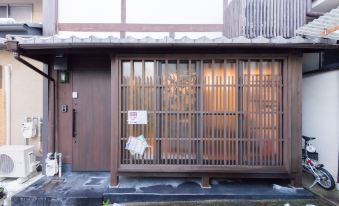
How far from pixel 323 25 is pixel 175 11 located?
→ 130 inches

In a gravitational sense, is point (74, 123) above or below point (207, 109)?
below

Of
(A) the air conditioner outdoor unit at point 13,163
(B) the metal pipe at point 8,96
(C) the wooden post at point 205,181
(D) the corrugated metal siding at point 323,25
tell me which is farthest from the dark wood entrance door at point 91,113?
(D) the corrugated metal siding at point 323,25

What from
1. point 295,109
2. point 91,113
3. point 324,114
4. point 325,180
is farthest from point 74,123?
point 324,114

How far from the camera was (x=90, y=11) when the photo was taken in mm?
5500

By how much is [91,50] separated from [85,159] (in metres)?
2.80

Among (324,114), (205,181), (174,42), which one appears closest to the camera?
(174,42)

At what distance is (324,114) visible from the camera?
504 cm

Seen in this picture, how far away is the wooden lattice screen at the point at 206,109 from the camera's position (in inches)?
170

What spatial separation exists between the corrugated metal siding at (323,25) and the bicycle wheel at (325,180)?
2.76 metres

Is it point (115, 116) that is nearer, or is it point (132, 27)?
point (115, 116)

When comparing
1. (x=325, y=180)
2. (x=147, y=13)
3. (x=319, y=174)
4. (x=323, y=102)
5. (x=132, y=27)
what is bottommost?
(x=325, y=180)

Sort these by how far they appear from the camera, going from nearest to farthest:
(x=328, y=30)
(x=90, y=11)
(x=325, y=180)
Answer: (x=328, y=30) → (x=325, y=180) → (x=90, y=11)

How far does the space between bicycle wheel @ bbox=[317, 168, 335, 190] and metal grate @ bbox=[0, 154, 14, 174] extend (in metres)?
6.93

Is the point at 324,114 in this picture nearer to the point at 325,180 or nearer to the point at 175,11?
the point at 325,180
